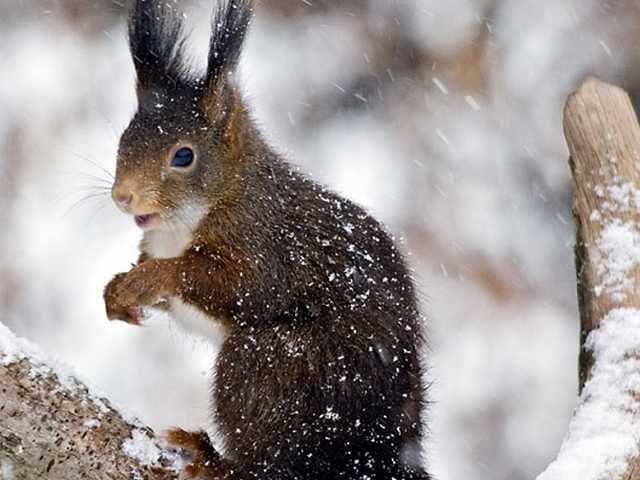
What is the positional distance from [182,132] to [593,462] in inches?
64.6

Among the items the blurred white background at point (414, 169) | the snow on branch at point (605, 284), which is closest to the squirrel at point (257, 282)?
the snow on branch at point (605, 284)

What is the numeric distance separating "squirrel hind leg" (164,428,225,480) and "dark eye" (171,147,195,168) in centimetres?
84

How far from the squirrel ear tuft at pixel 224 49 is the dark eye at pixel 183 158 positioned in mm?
142

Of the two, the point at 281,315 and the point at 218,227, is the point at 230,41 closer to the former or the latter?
the point at 218,227

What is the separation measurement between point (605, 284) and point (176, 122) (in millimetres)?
1428

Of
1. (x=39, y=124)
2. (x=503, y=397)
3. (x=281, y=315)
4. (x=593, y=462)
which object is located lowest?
(x=593, y=462)

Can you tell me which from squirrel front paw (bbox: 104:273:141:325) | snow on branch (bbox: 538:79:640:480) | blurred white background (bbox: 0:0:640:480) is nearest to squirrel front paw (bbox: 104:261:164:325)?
squirrel front paw (bbox: 104:273:141:325)

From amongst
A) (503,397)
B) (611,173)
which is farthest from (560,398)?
(611,173)

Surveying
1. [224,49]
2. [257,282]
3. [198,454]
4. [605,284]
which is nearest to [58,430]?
[198,454]

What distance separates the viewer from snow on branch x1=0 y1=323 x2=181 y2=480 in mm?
3576

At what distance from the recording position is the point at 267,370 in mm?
3783

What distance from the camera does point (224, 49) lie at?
13.5 feet

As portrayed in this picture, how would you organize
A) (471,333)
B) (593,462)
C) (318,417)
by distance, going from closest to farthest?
(593,462), (318,417), (471,333)

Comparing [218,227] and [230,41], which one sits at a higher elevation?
[230,41]
